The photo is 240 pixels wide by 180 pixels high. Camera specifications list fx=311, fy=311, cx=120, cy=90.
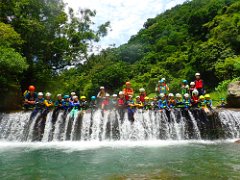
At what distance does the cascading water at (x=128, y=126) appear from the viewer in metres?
12.6

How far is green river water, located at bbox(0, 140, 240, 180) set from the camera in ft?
22.6

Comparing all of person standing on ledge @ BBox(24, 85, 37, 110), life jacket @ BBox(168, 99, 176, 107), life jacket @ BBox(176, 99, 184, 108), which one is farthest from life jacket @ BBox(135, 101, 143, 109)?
person standing on ledge @ BBox(24, 85, 37, 110)

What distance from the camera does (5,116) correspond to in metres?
14.6

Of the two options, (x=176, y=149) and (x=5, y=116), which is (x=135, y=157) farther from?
(x=5, y=116)

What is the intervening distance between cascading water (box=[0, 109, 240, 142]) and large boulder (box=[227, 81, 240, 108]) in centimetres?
168

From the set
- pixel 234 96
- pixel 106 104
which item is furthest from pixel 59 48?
pixel 234 96

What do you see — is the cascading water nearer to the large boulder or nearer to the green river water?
the green river water

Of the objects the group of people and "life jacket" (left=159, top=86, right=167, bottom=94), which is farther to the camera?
"life jacket" (left=159, top=86, right=167, bottom=94)

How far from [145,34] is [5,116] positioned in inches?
2343

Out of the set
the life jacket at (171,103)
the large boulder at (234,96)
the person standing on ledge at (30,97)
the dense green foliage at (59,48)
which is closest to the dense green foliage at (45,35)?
the dense green foliage at (59,48)

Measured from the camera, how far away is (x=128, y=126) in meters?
12.9

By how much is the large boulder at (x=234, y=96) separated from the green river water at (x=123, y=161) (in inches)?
134

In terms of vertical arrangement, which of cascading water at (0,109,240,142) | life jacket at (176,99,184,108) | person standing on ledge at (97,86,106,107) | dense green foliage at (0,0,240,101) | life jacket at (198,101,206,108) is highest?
dense green foliage at (0,0,240,101)

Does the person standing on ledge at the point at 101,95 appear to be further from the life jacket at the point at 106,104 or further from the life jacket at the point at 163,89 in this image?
the life jacket at the point at 163,89
